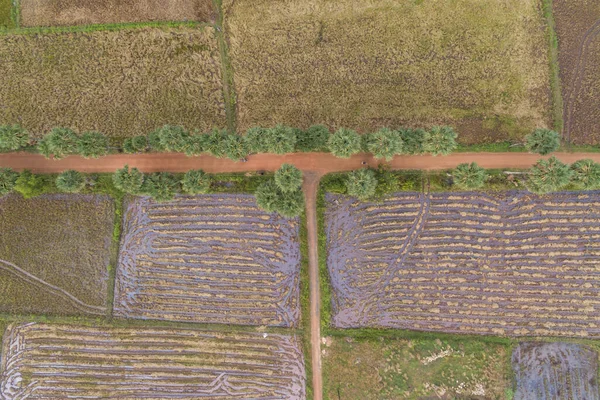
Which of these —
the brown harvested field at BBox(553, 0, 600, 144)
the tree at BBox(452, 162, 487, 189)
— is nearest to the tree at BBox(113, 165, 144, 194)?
the tree at BBox(452, 162, 487, 189)

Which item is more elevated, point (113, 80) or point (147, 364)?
point (113, 80)

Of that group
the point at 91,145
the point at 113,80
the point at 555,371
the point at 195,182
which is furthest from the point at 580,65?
the point at 91,145

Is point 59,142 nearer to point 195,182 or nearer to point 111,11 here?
point 195,182

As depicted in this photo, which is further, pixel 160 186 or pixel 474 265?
pixel 474 265

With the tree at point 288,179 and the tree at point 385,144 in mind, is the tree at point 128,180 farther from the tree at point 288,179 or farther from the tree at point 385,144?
the tree at point 385,144

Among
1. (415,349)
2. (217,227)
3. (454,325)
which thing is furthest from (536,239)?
(217,227)
